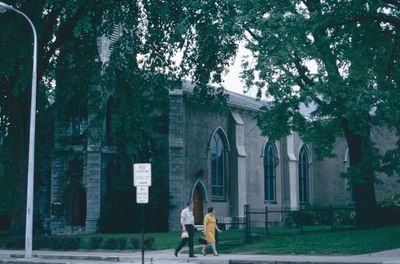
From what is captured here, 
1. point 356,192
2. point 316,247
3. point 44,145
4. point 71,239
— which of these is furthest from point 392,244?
point 44,145

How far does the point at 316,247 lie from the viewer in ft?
70.8

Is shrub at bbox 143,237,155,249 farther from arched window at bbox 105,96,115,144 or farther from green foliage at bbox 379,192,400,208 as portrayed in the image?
green foliage at bbox 379,192,400,208

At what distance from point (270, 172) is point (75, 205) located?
51.4ft

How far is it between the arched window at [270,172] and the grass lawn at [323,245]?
19.2 meters

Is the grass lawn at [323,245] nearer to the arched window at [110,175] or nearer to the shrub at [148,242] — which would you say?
the shrub at [148,242]

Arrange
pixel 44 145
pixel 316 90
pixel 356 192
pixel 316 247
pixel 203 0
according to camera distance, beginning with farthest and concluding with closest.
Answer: pixel 44 145, pixel 356 192, pixel 203 0, pixel 316 90, pixel 316 247

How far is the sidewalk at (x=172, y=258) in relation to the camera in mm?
17652

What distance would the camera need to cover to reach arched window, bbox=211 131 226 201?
1578 inches

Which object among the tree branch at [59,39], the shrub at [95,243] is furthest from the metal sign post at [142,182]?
the tree branch at [59,39]

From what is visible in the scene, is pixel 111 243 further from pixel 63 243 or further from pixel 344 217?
pixel 344 217

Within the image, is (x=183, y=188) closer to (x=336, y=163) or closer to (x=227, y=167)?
(x=227, y=167)

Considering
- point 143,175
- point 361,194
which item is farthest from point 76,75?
point 361,194

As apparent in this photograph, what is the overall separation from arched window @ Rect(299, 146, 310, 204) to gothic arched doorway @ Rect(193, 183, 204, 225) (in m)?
12.8

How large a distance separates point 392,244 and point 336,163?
28.9 metres
